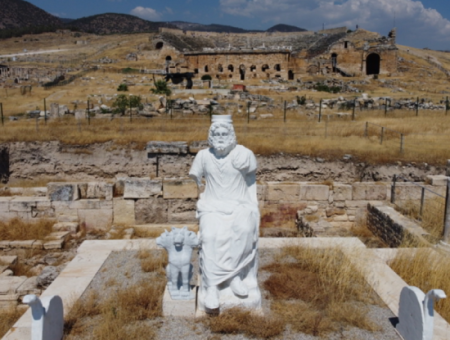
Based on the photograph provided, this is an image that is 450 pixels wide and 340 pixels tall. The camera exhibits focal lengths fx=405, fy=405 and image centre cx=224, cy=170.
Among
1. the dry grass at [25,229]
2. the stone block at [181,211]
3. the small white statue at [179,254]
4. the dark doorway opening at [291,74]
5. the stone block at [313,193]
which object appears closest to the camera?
the small white statue at [179,254]

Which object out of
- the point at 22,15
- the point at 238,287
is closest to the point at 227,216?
the point at 238,287

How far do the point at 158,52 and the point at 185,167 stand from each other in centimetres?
4276

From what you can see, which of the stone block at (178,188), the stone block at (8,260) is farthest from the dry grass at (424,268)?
the stone block at (8,260)

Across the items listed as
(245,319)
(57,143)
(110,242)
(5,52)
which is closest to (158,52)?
(5,52)

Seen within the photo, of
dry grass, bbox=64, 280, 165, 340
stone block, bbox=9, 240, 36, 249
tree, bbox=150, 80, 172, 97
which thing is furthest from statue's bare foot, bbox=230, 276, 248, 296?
tree, bbox=150, 80, 172, 97

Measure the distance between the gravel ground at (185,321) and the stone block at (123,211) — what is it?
11.3 ft

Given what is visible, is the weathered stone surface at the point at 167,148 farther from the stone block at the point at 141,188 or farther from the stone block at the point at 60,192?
the stone block at the point at 60,192

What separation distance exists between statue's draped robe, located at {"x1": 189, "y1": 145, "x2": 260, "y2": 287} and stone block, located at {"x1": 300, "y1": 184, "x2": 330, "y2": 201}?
17.4ft

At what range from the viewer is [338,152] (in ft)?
46.0

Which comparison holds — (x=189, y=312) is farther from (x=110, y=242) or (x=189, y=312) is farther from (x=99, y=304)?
(x=110, y=242)

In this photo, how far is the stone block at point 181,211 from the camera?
10.6m

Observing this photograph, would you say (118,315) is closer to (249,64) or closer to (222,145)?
(222,145)

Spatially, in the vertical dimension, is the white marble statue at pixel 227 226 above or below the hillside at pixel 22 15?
below

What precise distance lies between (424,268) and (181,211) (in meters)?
6.02
